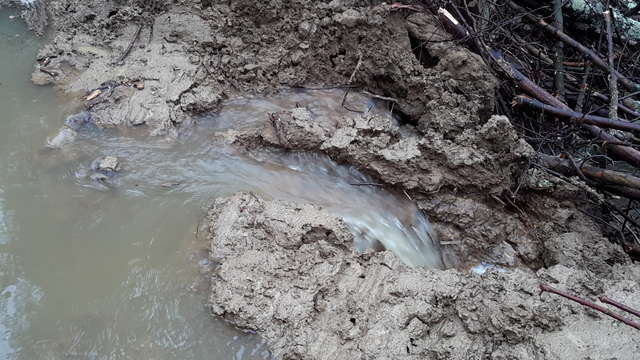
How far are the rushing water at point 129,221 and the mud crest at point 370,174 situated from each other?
17 centimetres

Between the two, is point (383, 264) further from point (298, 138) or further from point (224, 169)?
point (224, 169)

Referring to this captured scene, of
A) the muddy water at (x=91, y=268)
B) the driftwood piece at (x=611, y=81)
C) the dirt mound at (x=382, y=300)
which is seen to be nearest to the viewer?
the dirt mound at (x=382, y=300)

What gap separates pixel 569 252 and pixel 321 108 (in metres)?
2.45

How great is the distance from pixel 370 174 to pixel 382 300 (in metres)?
1.30

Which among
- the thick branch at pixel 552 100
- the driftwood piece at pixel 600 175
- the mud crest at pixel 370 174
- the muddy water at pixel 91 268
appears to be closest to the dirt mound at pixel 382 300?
the mud crest at pixel 370 174

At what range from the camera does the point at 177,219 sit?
143 inches

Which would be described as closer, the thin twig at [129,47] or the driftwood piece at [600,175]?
the driftwood piece at [600,175]

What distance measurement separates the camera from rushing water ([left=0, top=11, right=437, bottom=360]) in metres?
2.95

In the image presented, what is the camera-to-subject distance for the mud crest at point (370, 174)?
2883 millimetres

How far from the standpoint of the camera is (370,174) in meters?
4.02

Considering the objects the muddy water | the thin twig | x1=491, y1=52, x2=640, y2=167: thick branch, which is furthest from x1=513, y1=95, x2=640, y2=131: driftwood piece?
the thin twig

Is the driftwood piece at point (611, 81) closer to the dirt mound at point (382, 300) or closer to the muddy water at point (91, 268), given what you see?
the dirt mound at point (382, 300)

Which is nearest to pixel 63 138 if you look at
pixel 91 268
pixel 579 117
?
pixel 91 268

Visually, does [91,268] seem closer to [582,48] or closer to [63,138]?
[63,138]
